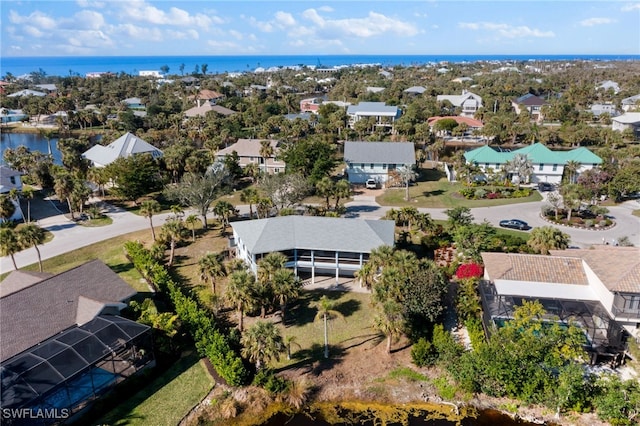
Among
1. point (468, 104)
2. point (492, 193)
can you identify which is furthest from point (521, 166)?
point (468, 104)

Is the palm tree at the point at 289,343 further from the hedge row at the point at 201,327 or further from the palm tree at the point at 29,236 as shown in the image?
the palm tree at the point at 29,236

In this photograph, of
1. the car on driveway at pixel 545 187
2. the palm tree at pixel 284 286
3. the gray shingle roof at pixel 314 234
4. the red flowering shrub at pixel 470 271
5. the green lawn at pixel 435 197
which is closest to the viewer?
the palm tree at pixel 284 286

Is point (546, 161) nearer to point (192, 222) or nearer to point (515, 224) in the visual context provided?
point (515, 224)

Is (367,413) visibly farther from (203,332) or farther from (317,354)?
(203,332)

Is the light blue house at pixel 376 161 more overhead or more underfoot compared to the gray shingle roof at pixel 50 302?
more overhead

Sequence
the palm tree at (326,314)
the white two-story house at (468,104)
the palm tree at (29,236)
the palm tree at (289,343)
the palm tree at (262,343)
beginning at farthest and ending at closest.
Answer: the white two-story house at (468,104) < the palm tree at (29,236) < the palm tree at (326,314) < the palm tree at (289,343) < the palm tree at (262,343)

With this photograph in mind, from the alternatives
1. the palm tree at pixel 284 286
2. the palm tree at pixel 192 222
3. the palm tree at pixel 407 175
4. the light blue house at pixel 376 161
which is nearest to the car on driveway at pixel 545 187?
the light blue house at pixel 376 161

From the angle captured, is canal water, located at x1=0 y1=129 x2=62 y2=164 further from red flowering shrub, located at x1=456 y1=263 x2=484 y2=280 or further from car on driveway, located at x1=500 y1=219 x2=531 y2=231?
red flowering shrub, located at x1=456 y1=263 x2=484 y2=280
